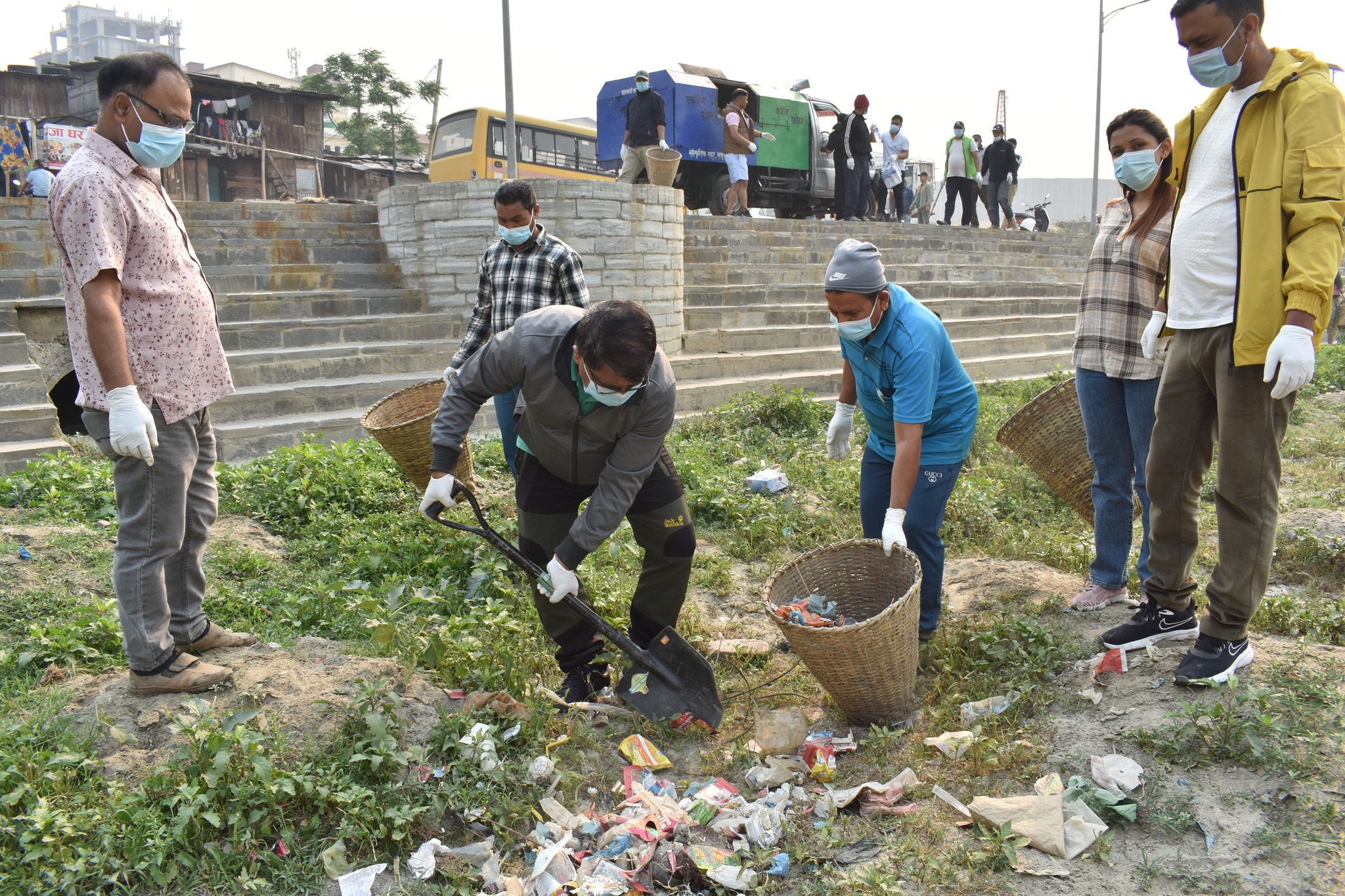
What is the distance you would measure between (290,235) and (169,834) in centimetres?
767

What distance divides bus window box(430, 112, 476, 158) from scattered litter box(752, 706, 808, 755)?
16.6m

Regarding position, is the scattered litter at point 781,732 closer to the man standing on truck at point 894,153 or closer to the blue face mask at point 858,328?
the blue face mask at point 858,328

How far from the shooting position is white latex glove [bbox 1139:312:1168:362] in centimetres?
318

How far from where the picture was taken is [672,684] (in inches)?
125

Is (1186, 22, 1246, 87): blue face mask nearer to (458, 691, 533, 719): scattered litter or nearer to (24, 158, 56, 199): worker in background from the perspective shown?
(458, 691, 533, 719): scattered litter

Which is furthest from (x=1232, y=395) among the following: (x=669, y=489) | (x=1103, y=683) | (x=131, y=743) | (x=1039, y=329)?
(x=1039, y=329)

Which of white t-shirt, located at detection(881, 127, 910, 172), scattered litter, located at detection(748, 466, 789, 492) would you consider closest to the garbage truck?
white t-shirt, located at detection(881, 127, 910, 172)

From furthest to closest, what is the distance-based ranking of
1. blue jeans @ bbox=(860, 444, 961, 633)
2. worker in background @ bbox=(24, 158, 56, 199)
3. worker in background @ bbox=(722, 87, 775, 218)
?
worker in background @ bbox=(722, 87, 775, 218), worker in background @ bbox=(24, 158, 56, 199), blue jeans @ bbox=(860, 444, 961, 633)

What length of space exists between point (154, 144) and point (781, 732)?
107 inches

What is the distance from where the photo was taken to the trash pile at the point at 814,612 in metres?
3.11

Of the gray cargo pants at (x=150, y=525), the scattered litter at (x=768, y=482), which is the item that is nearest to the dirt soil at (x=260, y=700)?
the gray cargo pants at (x=150, y=525)

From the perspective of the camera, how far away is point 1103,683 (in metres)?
3.17

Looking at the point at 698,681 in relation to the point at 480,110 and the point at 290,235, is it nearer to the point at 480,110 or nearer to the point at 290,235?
the point at 290,235

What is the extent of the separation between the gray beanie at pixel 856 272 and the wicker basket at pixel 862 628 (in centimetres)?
92
